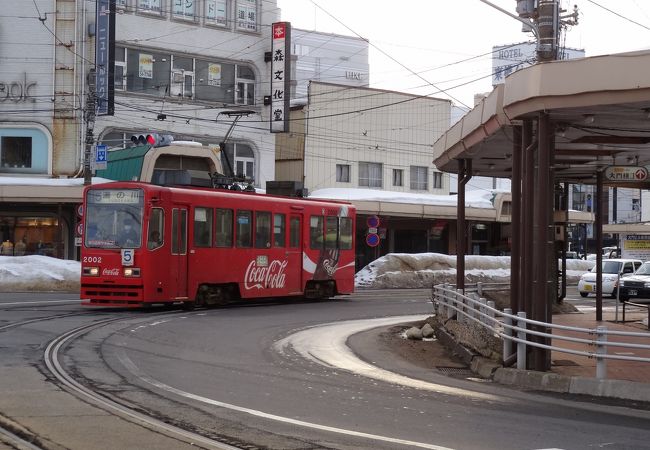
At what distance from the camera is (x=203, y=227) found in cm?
2366

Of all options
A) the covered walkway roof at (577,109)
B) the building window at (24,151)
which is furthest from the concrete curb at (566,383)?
the building window at (24,151)

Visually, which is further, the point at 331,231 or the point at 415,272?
the point at 415,272

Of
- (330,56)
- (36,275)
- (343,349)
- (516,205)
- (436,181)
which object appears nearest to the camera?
(516,205)

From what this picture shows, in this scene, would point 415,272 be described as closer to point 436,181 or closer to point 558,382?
point 436,181

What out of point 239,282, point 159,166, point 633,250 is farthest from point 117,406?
point 633,250

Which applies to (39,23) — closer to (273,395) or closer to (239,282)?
(239,282)

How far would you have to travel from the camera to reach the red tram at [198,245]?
21938 mm

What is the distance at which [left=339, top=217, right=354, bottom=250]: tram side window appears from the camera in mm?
29570

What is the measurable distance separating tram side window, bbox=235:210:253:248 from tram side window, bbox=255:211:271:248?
28 cm

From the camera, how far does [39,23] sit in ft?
132

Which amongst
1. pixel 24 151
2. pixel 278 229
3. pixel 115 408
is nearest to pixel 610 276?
pixel 278 229

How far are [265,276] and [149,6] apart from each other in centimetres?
2191

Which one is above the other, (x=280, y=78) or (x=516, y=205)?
(x=280, y=78)

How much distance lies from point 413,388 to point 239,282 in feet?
44.4
